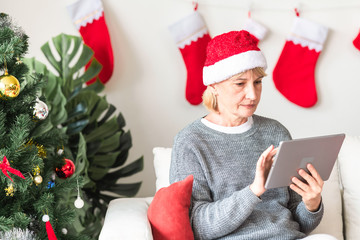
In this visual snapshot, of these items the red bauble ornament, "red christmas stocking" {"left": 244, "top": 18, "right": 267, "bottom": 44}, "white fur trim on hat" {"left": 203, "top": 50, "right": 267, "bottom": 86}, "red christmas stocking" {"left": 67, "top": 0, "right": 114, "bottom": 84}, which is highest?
"red christmas stocking" {"left": 67, "top": 0, "right": 114, "bottom": 84}

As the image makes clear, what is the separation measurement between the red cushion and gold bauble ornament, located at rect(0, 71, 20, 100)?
23.8 inches

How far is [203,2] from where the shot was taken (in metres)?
2.69

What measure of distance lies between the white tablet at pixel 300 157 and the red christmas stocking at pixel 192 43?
1132 millimetres

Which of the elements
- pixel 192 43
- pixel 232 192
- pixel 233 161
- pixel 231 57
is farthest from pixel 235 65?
pixel 192 43

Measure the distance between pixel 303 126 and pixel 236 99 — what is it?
1.15 metres

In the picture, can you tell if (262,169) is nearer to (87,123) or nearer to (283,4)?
(87,123)

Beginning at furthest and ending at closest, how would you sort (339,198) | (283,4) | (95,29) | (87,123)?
1. (283,4)
2. (95,29)
3. (87,123)
4. (339,198)

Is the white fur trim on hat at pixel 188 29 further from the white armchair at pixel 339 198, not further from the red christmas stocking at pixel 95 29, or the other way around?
the white armchair at pixel 339 198

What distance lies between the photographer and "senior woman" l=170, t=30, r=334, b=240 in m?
1.72

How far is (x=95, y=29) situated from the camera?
2.60 meters

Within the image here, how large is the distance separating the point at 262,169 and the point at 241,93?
1.08 ft

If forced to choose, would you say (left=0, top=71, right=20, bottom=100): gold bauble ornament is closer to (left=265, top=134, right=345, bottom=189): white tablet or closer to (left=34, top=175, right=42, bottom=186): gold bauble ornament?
(left=34, top=175, right=42, bottom=186): gold bauble ornament

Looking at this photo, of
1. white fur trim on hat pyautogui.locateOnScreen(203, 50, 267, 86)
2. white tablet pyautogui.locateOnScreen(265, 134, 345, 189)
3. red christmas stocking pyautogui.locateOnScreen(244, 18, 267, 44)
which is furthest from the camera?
red christmas stocking pyautogui.locateOnScreen(244, 18, 267, 44)

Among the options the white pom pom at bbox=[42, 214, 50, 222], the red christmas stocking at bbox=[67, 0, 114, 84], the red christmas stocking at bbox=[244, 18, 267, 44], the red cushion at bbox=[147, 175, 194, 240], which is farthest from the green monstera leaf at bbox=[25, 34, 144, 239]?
the red christmas stocking at bbox=[244, 18, 267, 44]
